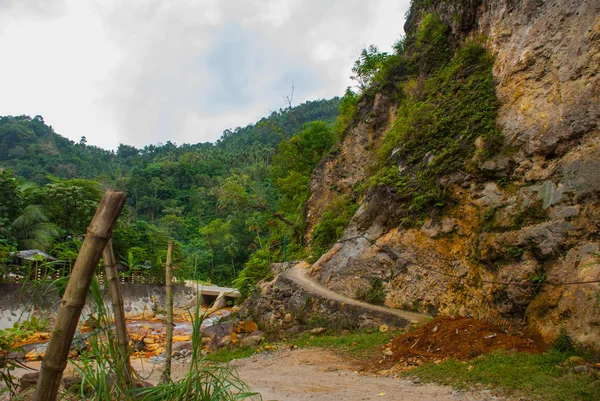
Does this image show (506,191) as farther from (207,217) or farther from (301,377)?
(207,217)

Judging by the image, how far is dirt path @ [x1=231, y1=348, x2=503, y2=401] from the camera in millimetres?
5575

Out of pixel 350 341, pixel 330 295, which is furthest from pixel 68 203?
pixel 350 341

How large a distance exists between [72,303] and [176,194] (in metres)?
61.7

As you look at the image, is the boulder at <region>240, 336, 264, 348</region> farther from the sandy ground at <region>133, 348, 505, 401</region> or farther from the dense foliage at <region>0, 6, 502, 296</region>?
the dense foliage at <region>0, 6, 502, 296</region>

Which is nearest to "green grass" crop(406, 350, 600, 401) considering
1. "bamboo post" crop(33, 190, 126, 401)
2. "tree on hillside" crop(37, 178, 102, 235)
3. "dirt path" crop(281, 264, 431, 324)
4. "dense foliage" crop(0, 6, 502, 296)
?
"dirt path" crop(281, 264, 431, 324)

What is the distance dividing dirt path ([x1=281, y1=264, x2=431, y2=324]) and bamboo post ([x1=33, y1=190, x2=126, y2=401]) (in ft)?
27.9

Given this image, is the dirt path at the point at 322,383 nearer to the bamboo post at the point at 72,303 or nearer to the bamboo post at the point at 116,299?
the bamboo post at the point at 116,299

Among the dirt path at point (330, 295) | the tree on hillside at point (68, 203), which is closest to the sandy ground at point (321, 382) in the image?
the dirt path at point (330, 295)

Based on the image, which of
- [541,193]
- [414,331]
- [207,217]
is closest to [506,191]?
[541,193]

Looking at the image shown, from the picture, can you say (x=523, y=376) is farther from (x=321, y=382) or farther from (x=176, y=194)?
(x=176, y=194)

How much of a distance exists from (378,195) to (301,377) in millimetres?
7070

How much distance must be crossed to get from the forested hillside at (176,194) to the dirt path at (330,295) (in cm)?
380

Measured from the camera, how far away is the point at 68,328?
1.83 meters

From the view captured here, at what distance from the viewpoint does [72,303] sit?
186 centimetres
